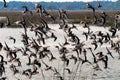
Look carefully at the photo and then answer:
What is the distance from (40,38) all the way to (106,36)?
1266mm

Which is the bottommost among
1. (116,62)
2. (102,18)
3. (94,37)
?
(116,62)

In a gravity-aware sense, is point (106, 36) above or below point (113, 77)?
above

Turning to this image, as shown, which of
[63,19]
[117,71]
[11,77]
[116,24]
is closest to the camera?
[63,19]

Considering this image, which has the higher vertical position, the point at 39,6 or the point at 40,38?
the point at 39,6

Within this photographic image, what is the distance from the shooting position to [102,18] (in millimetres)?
7594

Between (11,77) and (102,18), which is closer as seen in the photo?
(102,18)

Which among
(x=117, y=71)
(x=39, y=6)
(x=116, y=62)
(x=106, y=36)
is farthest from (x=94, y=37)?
(x=116, y=62)

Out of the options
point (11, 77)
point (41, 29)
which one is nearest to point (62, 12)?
point (41, 29)

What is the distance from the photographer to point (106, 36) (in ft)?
25.3

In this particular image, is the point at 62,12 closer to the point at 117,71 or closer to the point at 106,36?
the point at 106,36

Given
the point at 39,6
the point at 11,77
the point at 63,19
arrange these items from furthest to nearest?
the point at 11,77, the point at 63,19, the point at 39,6

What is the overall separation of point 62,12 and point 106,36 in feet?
3.04

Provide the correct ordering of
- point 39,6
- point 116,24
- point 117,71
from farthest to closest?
point 117,71
point 116,24
point 39,6

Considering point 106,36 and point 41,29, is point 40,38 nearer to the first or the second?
point 41,29
